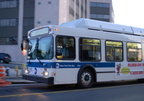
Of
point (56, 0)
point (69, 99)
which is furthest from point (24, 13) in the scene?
point (69, 99)

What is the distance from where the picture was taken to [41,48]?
31.7 ft

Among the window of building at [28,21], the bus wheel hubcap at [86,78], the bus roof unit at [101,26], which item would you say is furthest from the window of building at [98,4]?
the bus wheel hubcap at [86,78]

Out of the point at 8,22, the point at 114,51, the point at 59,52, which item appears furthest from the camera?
the point at 8,22

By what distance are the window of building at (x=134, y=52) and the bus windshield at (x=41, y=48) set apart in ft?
16.7

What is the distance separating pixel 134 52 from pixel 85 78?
4030 millimetres

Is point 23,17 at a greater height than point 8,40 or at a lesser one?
greater

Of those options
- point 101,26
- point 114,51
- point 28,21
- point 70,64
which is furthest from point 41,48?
point 28,21

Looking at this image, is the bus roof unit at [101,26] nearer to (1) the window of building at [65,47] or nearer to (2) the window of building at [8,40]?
(1) the window of building at [65,47]

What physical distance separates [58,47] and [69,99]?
103 inches

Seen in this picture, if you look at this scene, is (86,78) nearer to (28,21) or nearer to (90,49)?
(90,49)

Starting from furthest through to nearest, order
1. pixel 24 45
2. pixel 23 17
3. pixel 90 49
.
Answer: pixel 23 17, pixel 24 45, pixel 90 49

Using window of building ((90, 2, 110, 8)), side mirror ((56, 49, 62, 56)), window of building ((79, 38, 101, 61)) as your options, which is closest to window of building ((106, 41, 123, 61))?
window of building ((79, 38, 101, 61))

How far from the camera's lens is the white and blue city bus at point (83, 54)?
916 cm

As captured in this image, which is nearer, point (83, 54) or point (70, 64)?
point (70, 64)
